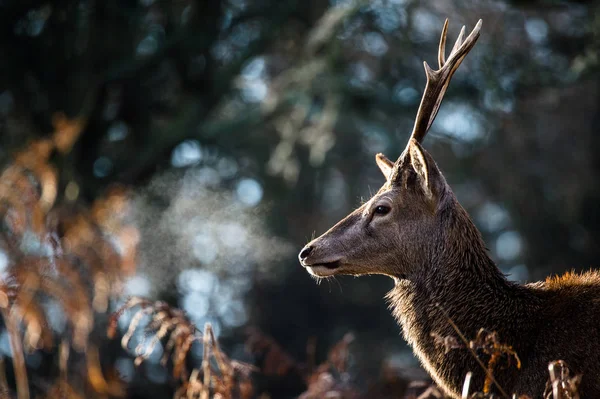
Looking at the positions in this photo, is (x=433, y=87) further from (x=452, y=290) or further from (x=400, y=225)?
(x=452, y=290)

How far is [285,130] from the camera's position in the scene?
1565cm

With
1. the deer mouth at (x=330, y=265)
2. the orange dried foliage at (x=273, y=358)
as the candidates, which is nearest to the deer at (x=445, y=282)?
the deer mouth at (x=330, y=265)

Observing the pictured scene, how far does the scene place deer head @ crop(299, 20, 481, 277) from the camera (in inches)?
187

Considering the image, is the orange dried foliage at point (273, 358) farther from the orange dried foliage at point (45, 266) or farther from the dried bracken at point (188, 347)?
the orange dried foliage at point (45, 266)

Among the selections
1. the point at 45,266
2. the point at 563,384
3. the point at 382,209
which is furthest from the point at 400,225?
the point at 45,266

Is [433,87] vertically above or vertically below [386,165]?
above

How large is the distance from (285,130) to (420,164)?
1100 cm

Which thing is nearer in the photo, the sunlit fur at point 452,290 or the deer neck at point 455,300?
the sunlit fur at point 452,290

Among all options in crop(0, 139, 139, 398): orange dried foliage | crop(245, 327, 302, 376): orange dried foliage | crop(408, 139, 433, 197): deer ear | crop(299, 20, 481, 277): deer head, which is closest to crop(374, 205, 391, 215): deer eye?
crop(299, 20, 481, 277): deer head

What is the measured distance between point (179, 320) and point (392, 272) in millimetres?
1162

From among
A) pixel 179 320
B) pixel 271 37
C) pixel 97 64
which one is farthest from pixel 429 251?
pixel 271 37

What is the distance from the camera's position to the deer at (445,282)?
4195mm

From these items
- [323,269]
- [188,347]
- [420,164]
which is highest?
[420,164]

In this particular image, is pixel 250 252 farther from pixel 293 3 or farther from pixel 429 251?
pixel 429 251
